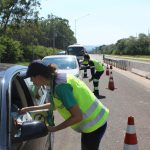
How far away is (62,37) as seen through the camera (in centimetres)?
14488

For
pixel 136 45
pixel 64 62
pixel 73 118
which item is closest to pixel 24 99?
pixel 73 118

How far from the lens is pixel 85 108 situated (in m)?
4.66

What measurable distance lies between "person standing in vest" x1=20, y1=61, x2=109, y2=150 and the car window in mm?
531

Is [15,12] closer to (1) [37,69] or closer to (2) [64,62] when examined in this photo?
(2) [64,62]

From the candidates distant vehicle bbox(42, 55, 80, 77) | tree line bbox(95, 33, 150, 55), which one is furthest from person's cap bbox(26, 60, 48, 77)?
tree line bbox(95, 33, 150, 55)

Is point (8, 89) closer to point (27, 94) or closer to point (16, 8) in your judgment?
point (27, 94)

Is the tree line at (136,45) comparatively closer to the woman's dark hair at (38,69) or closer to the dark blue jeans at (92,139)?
the dark blue jeans at (92,139)

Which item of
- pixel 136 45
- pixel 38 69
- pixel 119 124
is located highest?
pixel 38 69

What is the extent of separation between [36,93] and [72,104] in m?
1.43

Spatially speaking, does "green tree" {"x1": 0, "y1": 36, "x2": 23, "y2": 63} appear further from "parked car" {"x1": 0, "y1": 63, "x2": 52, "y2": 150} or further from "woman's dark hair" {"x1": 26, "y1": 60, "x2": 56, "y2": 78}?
"woman's dark hair" {"x1": 26, "y1": 60, "x2": 56, "y2": 78}

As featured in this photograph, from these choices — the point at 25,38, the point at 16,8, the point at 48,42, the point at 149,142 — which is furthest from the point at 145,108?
the point at 48,42

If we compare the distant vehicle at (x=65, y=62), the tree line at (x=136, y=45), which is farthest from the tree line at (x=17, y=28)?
the tree line at (x=136, y=45)

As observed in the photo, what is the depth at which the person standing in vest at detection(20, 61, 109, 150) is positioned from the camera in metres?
4.26

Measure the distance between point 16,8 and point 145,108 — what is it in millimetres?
43080
